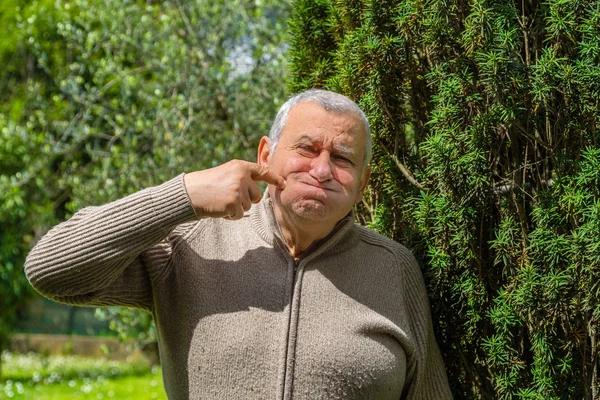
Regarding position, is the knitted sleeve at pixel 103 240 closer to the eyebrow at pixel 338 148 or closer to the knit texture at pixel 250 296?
the knit texture at pixel 250 296

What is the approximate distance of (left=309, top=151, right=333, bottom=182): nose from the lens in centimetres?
228

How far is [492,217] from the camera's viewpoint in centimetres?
247

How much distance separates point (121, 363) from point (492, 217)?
9845 mm

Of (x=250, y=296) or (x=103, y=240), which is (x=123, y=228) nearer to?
(x=103, y=240)

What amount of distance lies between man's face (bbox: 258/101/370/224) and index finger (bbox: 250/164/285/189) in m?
0.02

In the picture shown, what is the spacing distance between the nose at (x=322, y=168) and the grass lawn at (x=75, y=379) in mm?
5974

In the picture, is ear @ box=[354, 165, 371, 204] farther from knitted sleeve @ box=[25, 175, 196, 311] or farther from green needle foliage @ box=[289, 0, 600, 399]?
knitted sleeve @ box=[25, 175, 196, 311]

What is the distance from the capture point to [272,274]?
2.37m

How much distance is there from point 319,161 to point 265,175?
16 centimetres

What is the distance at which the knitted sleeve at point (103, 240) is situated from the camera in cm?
213

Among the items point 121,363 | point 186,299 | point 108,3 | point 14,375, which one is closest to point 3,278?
point 14,375

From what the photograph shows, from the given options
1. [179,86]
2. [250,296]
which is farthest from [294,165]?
[179,86]

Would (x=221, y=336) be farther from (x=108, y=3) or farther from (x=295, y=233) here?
(x=108, y=3)

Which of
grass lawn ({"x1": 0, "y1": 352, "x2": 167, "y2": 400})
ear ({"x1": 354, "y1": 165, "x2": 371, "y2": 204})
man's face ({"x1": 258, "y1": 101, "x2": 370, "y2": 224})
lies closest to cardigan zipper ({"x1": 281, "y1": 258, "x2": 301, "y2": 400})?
man's face ({"x1": 258, "y1": 101, "x2": 370, "y2": 224})
